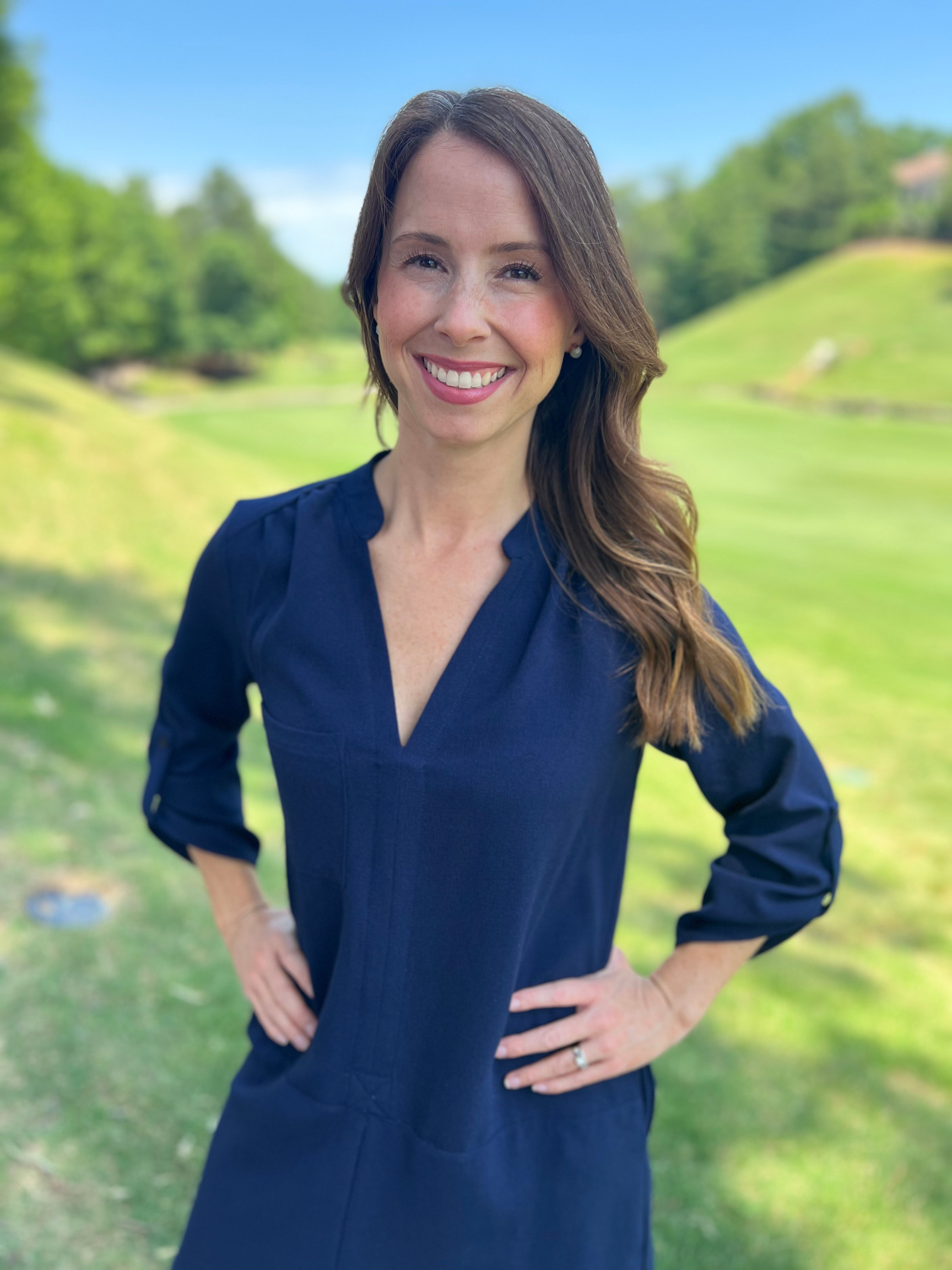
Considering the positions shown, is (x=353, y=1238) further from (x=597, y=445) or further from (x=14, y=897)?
(x=14, y=897)

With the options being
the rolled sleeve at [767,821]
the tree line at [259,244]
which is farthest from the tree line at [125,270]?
the rolled sleeve at [767,821]

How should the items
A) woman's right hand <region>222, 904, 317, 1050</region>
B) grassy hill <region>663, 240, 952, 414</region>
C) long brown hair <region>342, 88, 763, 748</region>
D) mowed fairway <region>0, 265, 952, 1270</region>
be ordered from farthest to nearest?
grassy hill <region>663, 240, 952, 414</region> → mowed fairway <region>0, 265, 952, 1270</region> → woman's right hand <region>222, 904, 317, 1050</region> → long brown hair <region>342, 88, 763, 748</region>

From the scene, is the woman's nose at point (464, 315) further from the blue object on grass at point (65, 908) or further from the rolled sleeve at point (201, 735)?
the blue object on grass at point (65, 908)

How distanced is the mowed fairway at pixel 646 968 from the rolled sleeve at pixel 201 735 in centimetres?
165

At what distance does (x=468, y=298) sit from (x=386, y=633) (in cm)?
54

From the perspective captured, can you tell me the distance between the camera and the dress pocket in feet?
5.54

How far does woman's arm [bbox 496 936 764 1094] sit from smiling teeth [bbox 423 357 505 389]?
99 cm

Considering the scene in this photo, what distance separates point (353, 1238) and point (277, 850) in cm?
383

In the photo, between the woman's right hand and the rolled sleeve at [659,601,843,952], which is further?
the woman's right hand

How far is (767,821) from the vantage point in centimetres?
184

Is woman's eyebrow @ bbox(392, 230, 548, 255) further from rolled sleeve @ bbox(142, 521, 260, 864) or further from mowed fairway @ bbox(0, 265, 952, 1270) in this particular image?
mowed fairway @ bbox(0, 265, 952, 1270)

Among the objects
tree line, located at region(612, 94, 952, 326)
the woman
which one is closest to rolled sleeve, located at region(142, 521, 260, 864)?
the woman

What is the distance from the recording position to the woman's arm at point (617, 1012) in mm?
1832

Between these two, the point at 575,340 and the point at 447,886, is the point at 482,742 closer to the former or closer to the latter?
the point at 447,886
